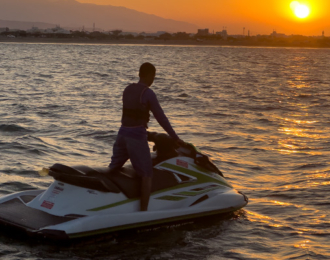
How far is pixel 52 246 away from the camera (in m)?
6.71

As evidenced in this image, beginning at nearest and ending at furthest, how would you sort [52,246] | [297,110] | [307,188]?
[52,246] → [307,188] → [297,110]

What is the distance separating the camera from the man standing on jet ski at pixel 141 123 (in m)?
6.94

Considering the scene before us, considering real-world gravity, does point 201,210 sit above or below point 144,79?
below

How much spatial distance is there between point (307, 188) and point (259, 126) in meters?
7.81

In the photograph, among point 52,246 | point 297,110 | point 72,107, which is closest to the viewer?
point 52,246

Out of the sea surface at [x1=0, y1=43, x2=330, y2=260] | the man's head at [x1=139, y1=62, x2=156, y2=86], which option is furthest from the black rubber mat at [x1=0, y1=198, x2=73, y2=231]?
the man's head at [x1=139, y1=62, x2=156, y2=86]

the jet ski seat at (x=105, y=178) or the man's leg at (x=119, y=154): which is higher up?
the man's leg at (x=119, y=154)

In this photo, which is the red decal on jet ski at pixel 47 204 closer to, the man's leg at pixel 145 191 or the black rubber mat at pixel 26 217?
the black rubber mat at pixel 26 217

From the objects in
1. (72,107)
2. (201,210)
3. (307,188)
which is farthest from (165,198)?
(72,107)

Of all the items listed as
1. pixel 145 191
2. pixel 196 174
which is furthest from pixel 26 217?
pixel 196 174

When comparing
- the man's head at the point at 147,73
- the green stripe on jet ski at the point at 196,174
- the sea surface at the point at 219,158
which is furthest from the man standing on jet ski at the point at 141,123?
the sea surface at the point at 219,158

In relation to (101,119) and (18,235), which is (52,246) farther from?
(101,119)

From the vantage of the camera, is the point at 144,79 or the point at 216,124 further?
the point at 216,124

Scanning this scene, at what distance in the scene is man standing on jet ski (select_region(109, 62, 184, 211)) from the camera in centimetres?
694
